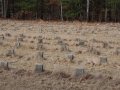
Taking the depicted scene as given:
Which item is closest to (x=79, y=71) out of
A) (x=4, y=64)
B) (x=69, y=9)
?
(x=4, y=64)

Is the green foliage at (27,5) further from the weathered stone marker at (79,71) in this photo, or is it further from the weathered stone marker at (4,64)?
the weathered stone marker at (79,71)

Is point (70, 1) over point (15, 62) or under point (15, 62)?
over

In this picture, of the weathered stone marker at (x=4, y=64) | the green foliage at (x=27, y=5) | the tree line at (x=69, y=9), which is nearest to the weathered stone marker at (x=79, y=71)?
the weathered stone marker at (x=4, y=64)

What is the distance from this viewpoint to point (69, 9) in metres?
28.8

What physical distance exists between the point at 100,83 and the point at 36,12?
28.8 meters

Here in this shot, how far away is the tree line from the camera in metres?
28.1

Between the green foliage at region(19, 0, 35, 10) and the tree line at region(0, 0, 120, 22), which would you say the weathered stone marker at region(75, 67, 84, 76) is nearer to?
the tree line at region(0, 0, 120, 22)

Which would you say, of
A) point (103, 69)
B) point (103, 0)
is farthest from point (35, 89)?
point (103, 0)

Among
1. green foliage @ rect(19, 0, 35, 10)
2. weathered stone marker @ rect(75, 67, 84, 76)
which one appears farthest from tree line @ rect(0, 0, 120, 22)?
weathered stone marker @ rect(75, 67, 84, 76)

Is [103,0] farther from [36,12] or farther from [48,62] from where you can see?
[48,62]

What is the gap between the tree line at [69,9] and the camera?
28.1m

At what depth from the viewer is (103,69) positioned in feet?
21.6

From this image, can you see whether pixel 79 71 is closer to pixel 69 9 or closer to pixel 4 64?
pixel 4 64

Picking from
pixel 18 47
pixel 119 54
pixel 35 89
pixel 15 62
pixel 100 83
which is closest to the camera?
pixel 35 89
